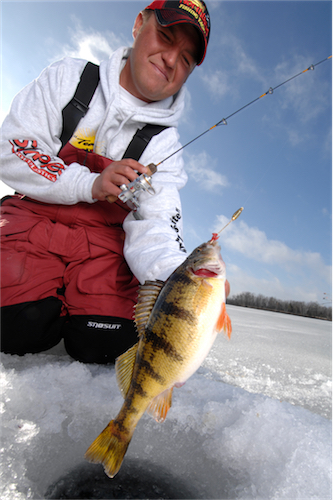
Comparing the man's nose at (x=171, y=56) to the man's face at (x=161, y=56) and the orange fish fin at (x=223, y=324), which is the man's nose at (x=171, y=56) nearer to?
the man's face at (x=161, y=56)

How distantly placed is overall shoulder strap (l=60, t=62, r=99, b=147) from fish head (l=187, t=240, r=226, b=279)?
1.94m

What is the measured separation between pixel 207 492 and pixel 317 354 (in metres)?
3.19

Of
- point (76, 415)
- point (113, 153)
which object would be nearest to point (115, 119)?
point (113, 153)

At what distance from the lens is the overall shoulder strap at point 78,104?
245cm

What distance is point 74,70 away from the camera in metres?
2.50

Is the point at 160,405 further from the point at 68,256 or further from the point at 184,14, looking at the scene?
the point at 184,14

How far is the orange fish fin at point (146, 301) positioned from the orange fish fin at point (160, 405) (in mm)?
283

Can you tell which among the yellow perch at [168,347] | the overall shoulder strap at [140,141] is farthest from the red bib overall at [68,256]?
the yellow perch at [168,347]

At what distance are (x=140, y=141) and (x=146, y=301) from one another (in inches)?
71.5

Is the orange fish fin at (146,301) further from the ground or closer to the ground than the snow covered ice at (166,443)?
further from the ground

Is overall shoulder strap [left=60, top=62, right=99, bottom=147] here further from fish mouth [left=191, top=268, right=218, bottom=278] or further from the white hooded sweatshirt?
fish mouth [left=191, top=268, right=218, bottom=278]

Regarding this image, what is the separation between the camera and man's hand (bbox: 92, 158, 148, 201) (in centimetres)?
182

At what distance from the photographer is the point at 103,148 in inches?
101

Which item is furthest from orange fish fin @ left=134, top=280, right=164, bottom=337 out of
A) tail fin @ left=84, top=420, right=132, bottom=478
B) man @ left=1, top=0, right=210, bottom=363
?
man @ left=1, top=0, right=210, bottom=363
